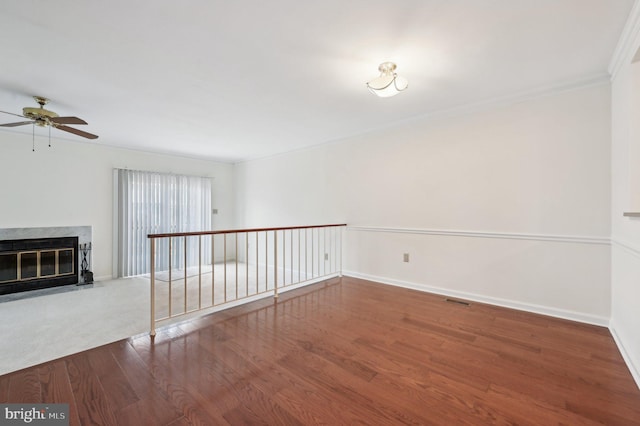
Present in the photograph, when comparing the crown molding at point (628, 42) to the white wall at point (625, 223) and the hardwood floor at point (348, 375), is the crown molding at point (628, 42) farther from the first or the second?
the hardwood floor at point (348, 375)

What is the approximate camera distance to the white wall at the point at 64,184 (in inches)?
160

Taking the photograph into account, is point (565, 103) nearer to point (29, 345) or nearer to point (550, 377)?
point (550, 377)

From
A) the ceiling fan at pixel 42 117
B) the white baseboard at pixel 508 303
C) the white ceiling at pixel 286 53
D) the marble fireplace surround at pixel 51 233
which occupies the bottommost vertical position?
the white baseboard at pixel 508 303

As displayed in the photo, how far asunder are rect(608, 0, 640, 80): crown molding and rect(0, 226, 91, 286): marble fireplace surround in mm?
6870

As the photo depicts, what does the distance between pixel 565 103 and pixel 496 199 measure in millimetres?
1110

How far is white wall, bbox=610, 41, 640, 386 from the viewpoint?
1859mm

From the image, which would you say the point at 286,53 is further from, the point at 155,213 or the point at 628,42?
the point at 155,213

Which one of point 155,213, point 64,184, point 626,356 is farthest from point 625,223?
point 64,184

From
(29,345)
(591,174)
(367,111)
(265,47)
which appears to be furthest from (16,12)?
(591,174)

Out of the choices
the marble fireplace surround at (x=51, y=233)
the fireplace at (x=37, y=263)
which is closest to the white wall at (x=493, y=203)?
the marble fireplace surround at (x=51, y=233)

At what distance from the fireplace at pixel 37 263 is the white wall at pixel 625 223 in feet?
22.3

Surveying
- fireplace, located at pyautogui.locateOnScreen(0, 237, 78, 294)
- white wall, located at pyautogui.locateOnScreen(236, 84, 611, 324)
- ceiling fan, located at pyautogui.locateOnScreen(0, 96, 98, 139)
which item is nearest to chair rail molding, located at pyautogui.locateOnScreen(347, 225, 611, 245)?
white wall, located at pyautogui.locateOnScreen(236, 84, 611, 324)

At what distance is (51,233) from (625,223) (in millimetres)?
7067

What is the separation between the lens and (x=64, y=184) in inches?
176
